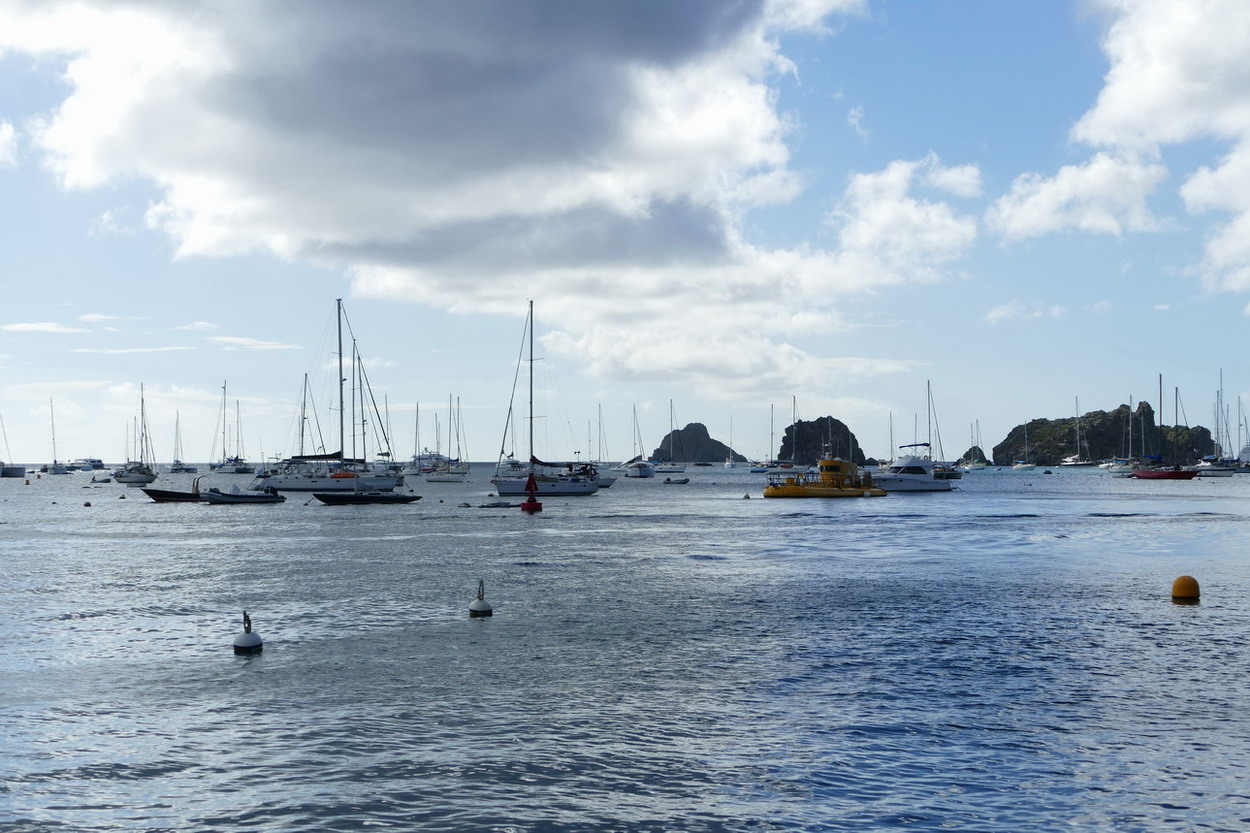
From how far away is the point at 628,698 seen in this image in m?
20.2

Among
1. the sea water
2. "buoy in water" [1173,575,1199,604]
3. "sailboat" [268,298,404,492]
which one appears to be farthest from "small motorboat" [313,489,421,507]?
"buoy in water" [1173,575,1199,604]

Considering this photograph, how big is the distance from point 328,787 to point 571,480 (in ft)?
364

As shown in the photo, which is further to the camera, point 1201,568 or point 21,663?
point 1201,568

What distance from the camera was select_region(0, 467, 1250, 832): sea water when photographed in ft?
46.0

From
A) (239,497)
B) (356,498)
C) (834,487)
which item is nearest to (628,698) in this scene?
(356,498)

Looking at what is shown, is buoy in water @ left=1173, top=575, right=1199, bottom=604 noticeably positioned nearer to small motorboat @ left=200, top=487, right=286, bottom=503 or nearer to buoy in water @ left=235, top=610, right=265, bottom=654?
buoy in water @ left=235, top=610, right=265, bottom=654

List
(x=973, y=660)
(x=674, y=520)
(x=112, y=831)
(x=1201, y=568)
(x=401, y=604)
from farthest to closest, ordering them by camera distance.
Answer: (x=674, y=520)
(x=1201, y=568)
(x=401, y=604)
(x=973, y=660)
(x=112, y=831)

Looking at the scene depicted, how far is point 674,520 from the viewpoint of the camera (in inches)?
3457

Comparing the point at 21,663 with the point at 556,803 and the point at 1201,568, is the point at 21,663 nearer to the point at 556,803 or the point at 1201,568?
the point at 556,803

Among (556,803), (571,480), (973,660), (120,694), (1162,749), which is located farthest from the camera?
(571,480)

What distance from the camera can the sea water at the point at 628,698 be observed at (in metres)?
14.0

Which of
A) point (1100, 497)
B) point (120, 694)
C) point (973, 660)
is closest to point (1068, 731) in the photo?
point (973, 660)

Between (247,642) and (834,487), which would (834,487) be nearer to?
(834,487)

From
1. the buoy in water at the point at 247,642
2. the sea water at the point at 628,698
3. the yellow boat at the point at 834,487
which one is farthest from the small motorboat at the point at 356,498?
the buoy in water at the point at 247,642
